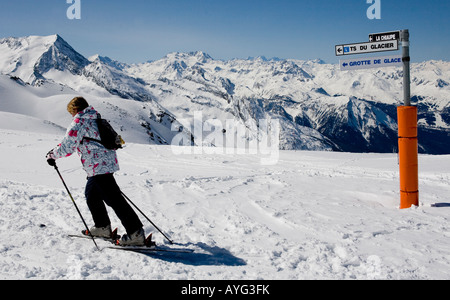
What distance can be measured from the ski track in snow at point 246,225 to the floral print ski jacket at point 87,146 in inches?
57.7

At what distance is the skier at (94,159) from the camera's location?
17.6ft

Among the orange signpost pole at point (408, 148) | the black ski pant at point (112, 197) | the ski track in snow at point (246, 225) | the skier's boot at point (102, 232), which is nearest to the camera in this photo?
the ski track in snow at point (246, 225)

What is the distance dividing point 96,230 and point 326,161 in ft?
39.5

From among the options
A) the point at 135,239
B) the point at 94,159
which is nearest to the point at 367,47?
the point at 94,159

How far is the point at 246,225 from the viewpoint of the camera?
6984 mm

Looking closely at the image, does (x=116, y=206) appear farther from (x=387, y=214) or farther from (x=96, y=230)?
(x=387, y=214)

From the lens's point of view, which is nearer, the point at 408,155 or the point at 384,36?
the point at 384,36

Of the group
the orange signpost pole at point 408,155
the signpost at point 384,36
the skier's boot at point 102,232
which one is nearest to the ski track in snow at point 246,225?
the skier's boot at point 102,232

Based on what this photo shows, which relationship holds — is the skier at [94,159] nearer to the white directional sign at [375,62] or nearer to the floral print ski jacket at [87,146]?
the floral print ski jacket at [87,146]

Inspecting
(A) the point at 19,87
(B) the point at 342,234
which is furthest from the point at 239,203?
(A) the point at 19,87

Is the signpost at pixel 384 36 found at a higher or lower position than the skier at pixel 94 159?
higher

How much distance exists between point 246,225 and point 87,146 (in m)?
3.57

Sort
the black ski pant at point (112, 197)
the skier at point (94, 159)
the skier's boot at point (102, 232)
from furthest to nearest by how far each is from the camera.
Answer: the skier's boot at point (102, 232) → the black ski pant at point (112, 197) → the skier at point (94, 159)

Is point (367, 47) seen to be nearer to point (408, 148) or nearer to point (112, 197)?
point (408, 148)
